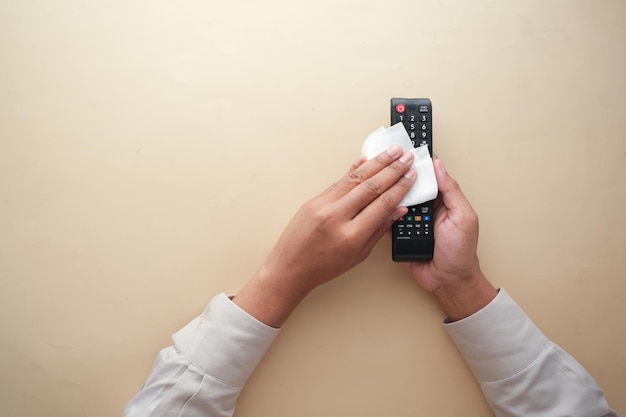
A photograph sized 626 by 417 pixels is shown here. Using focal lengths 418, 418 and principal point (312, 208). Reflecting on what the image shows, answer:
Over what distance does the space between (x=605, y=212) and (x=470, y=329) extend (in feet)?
1.05

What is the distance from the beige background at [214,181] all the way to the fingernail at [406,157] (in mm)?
110

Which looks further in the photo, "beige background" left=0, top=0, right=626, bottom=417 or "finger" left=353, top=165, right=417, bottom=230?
"beige background" left=0, top=0, right=626, bottom=417

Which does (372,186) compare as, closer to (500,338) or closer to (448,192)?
(448,192)

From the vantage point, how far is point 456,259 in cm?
60

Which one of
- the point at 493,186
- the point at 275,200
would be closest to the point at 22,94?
the point at 275,200

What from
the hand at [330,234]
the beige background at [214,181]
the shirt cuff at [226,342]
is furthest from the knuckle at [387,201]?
the shirt cuff at [226,342]

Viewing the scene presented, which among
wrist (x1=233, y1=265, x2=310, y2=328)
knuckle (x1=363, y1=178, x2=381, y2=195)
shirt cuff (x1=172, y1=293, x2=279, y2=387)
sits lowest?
shirt cuff (x1=172, y1=293, x2=279, y2=387)

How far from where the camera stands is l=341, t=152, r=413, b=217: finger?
1.85 feet

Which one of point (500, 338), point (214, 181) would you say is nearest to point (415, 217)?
point (500, 338)

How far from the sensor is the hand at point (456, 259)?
0.60m

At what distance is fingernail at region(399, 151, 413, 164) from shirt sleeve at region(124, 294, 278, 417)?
0.99ft

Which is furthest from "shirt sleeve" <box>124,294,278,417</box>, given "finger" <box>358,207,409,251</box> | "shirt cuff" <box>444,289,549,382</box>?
"shirt cuff" <box>444,289,549,382</box>

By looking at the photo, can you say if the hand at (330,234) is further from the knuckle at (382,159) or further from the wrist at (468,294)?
the wrist at (468,294)

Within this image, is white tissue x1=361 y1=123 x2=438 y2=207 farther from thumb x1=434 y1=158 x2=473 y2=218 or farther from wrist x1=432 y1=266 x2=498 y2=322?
wrist x1=432 y1=266 x2=498 y2=322
